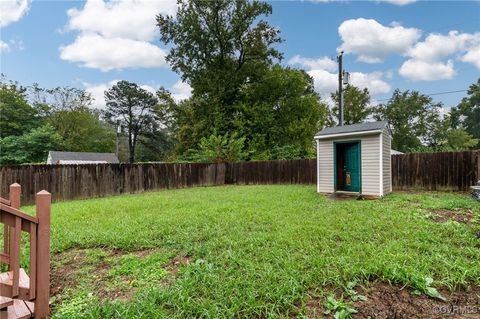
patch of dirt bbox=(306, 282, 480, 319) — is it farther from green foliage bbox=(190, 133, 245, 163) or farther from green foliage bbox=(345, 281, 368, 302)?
green foliage bbox=(190, 133, 245, 163)

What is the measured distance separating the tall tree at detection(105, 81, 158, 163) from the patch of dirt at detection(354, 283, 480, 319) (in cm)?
3367

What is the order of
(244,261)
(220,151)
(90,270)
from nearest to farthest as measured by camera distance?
1. (244,261)
2. (90,270)
3. (220,151)

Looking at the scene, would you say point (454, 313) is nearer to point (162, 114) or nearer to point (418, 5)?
point (418, 5)

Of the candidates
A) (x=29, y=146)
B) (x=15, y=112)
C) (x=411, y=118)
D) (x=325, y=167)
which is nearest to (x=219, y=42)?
(x=325, y=167)

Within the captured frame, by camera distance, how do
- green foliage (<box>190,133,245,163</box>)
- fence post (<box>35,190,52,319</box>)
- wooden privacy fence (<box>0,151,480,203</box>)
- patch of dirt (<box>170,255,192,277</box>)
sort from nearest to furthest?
fence post (<box>35,190,52,319</box>) → patch of dirt (<box>170,255,192,277</box>) → wooden privacy fence (<box>0,151,480,203</box>) → green foliage (<box>190,133,245,163</box>)

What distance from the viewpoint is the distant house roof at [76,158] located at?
2178 centimetres

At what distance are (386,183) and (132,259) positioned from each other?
7633mm

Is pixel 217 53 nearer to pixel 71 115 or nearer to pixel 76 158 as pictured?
pixel 76 158

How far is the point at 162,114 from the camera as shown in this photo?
108 feet

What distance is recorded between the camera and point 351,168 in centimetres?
866

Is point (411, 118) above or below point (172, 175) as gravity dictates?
above

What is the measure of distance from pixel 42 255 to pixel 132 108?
33873mm

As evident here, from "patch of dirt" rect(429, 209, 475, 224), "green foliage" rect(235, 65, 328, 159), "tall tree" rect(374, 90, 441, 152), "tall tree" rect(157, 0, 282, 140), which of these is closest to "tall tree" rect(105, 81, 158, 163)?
"tall tree" rect(157, 0, 282, 140)

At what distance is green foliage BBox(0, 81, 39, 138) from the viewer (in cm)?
2266
